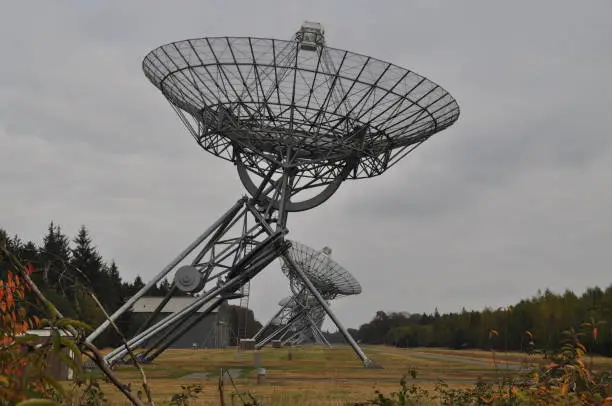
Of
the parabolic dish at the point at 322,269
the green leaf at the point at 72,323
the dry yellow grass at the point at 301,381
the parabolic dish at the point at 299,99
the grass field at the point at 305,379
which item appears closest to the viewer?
the green leaf at the point at 72,323

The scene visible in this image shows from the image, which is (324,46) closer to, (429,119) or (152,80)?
(429,119)

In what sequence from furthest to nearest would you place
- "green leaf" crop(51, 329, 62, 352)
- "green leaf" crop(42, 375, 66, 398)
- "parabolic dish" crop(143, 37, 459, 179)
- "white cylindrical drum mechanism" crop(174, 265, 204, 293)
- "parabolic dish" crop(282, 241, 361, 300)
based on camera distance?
"parabolic dish" crop(282, 241, 361, 300) < "white cylindrical drum mechanism" crop(174, 265, 204, 293) < "parabolic dish" crop(143, 37, 459, 179) < "green leaf" crop(51, 329, 62, 352) < "green leaf" crop(42, 375, 66, 398)

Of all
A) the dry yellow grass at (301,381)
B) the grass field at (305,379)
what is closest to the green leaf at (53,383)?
the dry yellow grass at (301,381)

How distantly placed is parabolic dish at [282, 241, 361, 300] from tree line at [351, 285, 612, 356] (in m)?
10.00

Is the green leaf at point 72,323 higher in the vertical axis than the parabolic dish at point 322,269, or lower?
lower

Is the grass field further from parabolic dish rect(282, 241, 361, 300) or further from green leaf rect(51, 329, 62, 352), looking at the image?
parabolic dish rect(282, 241, 361, 300)

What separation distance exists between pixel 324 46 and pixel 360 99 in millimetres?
3079

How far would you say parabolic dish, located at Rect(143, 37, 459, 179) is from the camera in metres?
28.5

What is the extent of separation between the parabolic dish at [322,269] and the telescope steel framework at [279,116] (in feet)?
102

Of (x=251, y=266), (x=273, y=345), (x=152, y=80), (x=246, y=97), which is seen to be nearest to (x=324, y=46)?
(x=246, y=97)

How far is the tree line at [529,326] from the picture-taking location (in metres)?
3.89

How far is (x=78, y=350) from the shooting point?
1935 millimetres

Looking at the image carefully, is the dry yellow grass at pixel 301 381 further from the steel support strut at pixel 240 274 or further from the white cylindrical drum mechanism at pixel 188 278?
the white cylindrical drum mechanism at pixel 188 278

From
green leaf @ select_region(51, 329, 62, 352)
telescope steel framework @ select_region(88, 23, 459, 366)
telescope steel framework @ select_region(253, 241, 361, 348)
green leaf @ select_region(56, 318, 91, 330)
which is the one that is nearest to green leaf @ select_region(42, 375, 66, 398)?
green leaf @ select_region(51, 329, 62, 352)
